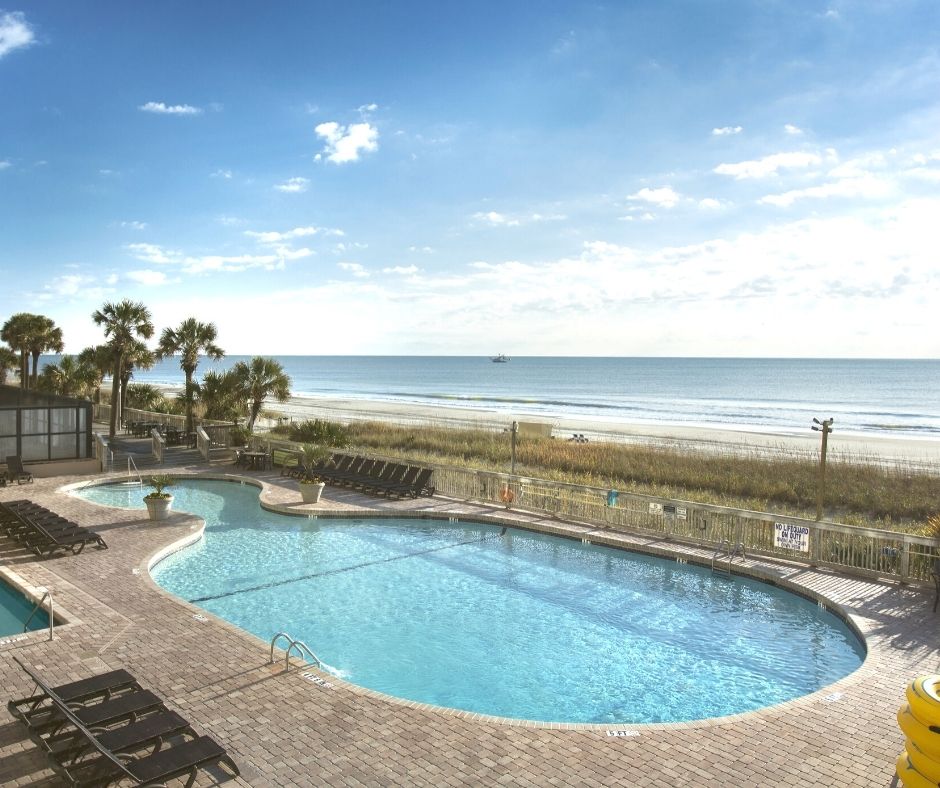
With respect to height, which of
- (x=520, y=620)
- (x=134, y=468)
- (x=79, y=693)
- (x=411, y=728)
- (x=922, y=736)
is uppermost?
(x=922, y=736)

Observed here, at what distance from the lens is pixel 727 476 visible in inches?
934

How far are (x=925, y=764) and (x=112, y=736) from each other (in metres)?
5.74

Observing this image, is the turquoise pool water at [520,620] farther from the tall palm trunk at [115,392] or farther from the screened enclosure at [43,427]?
the tall palm trunk at [115,392]

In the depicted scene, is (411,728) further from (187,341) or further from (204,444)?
(187,341)

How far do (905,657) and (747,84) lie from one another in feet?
44.7

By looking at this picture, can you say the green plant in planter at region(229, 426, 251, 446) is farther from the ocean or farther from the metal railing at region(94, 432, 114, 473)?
the ocean

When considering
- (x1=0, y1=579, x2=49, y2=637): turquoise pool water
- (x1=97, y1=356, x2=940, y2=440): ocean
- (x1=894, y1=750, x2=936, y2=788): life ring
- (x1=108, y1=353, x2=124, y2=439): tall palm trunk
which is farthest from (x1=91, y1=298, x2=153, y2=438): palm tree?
(x1=97, y1=356, x2=940, y2=440): ocean

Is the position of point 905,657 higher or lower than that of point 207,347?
lower

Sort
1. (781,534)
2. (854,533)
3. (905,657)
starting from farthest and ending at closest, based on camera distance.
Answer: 1. (781,534)
2. (854,533)
3. (905,657)

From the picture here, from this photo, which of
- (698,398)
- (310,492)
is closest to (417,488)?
(310,492)

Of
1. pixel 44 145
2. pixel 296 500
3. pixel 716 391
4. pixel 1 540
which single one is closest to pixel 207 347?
pixel 44 145

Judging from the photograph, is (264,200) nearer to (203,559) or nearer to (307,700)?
(203,559)

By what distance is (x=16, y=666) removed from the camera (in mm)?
7336

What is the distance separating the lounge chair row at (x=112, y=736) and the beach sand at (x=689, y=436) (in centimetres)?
2897
